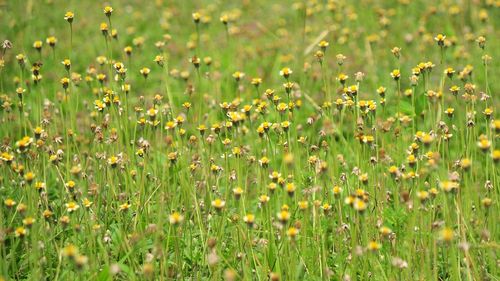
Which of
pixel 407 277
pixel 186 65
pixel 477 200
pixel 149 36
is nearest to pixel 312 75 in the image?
pixel 186 65

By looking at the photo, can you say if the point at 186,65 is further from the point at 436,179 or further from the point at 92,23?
the point at 436,179

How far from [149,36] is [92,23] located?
53 cm

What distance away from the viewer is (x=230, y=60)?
15.7 feet

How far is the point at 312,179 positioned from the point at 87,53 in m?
2.77

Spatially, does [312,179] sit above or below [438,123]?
below

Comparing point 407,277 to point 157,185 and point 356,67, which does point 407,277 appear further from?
point 356,67

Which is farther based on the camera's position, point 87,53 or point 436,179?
point 87,53

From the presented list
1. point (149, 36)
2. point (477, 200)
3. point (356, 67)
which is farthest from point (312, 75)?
point (477, 200)

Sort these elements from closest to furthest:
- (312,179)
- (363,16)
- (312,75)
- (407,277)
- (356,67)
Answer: (407,277) < (312,179) < (312,75) < (356,67) < (363,16)

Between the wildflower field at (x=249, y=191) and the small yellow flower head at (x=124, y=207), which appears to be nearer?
the wildflower field at (x=249, y=191)

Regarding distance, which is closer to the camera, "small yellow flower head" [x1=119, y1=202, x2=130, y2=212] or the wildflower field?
the wildflower field

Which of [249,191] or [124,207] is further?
[249,191]

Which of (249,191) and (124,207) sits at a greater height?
(124,207)

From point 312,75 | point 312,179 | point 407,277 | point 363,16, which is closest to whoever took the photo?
point 407,277
